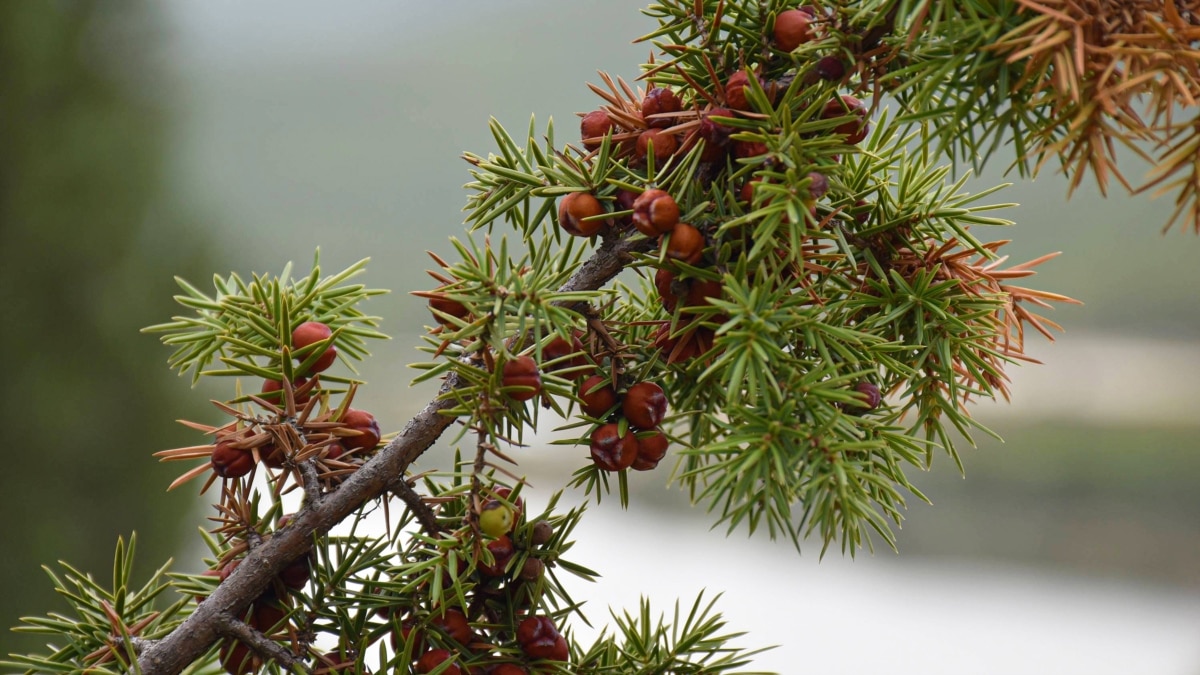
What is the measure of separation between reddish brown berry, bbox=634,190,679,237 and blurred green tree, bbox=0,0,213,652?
1328mm

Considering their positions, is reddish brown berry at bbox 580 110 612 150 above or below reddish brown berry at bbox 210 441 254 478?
above

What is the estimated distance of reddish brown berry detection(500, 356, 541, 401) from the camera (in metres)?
0.30

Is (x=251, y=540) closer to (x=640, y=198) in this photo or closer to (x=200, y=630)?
(x=200, y=630)

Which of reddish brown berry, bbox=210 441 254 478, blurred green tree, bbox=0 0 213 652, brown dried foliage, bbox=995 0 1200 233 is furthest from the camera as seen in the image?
blurred green tree, bbox=0 0 213 652

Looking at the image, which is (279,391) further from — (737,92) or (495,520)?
(737,92)

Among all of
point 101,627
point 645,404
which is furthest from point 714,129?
point 101,627

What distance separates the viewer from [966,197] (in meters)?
0.38

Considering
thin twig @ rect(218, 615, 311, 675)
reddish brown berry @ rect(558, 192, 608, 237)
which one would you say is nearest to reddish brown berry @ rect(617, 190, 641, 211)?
reddish brown berry @ rect(558, 192, 608, 237)

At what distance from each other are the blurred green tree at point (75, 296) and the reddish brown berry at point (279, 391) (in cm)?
118

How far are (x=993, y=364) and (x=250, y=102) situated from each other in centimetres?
275

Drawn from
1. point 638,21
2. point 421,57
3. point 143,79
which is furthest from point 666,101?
point 421,57

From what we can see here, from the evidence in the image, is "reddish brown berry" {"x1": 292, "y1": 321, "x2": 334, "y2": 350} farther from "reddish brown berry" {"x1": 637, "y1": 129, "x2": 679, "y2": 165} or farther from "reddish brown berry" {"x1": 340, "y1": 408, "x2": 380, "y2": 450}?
"reddish brown berry" {"x1": 637, "y1": 129, "x2": 679, "y2": 165}

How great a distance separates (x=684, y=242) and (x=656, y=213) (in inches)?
0.5

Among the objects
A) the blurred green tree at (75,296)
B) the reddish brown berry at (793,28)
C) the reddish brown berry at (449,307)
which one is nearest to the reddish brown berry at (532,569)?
the reddish brown berry at (449,307)
